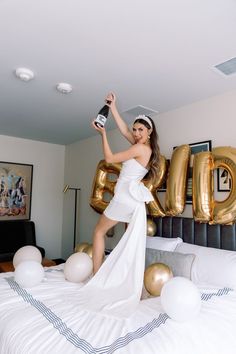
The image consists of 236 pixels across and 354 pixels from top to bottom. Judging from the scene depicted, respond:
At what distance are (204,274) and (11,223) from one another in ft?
10.5

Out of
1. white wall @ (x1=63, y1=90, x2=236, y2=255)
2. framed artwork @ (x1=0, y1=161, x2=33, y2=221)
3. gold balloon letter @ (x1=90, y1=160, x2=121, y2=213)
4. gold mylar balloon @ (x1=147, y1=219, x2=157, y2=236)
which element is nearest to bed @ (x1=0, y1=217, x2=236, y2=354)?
gold mylar balloon @ (x1=147, y1=219, x2=157, y2=236)

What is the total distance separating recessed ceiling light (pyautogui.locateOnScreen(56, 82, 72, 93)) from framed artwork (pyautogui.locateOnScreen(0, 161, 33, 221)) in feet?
7.56

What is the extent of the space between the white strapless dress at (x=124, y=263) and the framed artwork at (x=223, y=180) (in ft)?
2.81

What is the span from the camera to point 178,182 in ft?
8.30

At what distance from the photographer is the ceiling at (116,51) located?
146 cm

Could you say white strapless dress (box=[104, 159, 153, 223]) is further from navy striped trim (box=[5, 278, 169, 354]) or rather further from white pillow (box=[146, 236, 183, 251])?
navy striped trim (box=[5, 278, 169, 354])

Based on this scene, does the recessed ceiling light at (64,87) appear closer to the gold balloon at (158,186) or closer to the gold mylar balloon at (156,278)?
the gold balloon at (158,186)

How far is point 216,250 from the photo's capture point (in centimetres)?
214

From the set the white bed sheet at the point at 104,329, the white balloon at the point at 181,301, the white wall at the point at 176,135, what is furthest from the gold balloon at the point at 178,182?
the white balloon at the point at 181,301

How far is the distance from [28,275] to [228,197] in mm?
1763

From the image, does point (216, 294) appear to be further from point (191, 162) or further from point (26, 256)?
point (26, 256)

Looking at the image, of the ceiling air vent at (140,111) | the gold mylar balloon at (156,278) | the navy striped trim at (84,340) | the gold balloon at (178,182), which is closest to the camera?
the navy striped trim at (84,340)

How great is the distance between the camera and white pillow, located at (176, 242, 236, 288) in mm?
1893

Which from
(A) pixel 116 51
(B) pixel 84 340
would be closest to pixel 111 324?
(B) pixel 84 340
